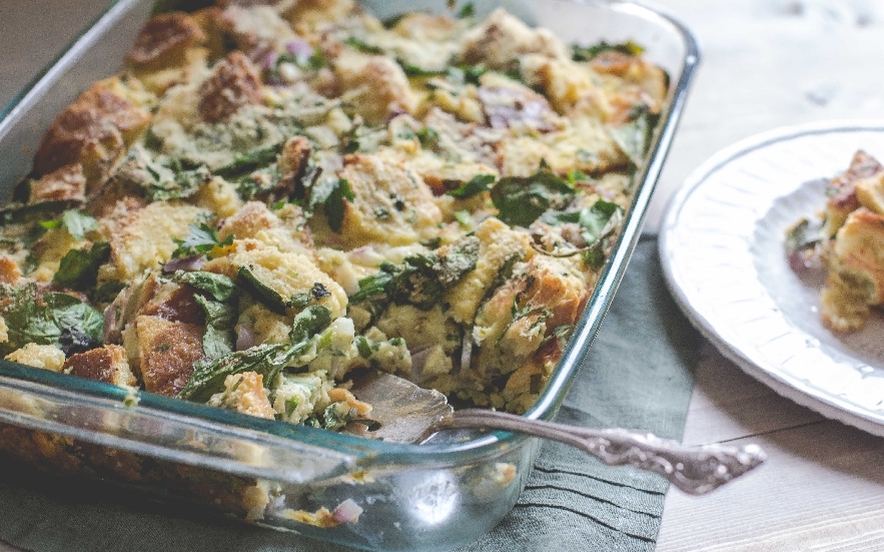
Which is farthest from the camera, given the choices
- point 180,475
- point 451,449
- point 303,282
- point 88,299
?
point 88,299

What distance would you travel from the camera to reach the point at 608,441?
1.38m

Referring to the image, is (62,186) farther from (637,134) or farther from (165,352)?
(637,134)

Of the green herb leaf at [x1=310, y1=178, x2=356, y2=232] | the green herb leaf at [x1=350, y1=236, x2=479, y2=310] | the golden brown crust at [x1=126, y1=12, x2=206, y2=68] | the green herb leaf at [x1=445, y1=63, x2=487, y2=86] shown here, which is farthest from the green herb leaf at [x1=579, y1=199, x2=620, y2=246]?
the golden brown crust at [x1=126, y1=12, x2=206, y2=68]

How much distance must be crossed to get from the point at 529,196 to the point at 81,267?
40.6 inches

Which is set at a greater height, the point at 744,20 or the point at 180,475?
the point at 180,475

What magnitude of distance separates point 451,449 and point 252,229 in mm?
823

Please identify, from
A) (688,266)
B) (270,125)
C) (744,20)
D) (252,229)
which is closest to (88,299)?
(252,229)

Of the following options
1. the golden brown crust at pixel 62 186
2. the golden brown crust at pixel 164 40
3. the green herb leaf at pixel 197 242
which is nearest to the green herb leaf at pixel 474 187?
the green herb leaf at pixel 197 242

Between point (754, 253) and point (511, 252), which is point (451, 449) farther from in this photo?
point (754, 253)

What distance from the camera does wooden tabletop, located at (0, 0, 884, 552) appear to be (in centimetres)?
173

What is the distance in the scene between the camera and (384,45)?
9.27 ft

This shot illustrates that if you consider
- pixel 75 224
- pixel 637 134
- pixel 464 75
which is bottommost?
pixel 637 134

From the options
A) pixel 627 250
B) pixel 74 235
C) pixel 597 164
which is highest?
pixel 74 235

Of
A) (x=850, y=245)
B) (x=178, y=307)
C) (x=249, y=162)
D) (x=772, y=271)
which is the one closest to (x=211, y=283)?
(x=178, y=307)
